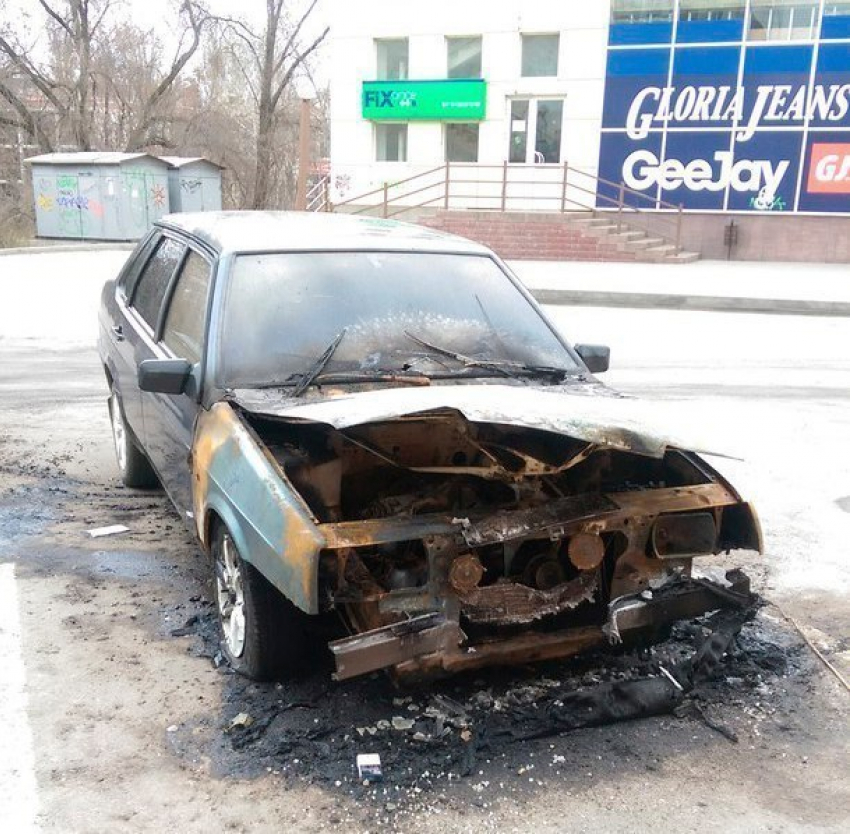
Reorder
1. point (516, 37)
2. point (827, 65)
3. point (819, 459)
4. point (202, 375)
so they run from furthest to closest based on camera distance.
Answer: point (516, 37) → point (827, 65) → point (819, 459) → point (202, 375)

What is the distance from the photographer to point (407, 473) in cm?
347

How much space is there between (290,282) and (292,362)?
482mm

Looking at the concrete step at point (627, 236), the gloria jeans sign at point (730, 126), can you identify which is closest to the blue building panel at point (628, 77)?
the gloria jeans sign at point (730, 126)

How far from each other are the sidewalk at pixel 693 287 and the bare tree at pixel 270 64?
69.7 ft

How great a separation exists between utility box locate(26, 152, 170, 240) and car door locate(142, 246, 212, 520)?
20.2 m

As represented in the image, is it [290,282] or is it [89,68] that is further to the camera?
[89,68]

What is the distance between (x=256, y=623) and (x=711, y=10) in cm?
2323

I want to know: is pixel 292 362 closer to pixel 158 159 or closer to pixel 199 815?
pixel 199 815

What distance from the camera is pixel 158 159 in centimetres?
2400

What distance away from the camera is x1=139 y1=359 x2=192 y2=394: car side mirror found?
3.60 meters

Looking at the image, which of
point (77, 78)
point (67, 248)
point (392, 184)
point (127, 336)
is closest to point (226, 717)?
point (127, 336)

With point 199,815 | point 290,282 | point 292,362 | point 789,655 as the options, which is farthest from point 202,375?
point 789,655

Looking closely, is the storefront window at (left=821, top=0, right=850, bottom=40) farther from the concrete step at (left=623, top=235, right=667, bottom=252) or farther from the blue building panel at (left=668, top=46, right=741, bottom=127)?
the concrete step at (left=623, top=235, right=667, bottom=252)

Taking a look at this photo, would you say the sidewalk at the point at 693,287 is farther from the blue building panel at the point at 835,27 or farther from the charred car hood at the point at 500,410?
the charred car hood at the point at 500,410
